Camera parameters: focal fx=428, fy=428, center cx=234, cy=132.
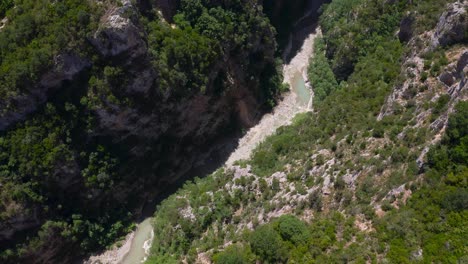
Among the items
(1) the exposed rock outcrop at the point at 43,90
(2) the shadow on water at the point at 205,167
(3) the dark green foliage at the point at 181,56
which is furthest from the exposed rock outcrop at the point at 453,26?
(1) the exposed rock outcrop at the point at 43,90

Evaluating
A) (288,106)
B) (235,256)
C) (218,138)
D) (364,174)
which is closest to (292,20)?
(288,106)

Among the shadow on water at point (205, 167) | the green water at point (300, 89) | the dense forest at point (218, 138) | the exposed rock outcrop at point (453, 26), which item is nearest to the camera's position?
the dense forest at point (218, 138)

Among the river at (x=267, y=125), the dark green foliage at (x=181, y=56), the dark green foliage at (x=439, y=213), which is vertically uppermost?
the dark green foliage at (x=181, y=56)

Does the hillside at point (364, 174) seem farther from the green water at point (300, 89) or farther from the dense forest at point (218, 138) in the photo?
the green water at point (300, 89)

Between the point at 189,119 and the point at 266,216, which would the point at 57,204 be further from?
the point at 266,216

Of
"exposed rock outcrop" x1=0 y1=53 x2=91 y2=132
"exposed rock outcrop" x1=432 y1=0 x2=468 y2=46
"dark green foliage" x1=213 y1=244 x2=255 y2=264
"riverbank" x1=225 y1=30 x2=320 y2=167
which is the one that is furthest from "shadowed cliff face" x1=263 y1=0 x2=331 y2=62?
"dark green foliage" x1=213 y1=244 x2=255 y2=264

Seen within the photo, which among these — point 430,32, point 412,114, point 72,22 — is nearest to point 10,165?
point 72,22
